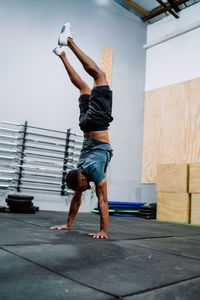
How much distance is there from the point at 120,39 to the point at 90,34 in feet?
2.80

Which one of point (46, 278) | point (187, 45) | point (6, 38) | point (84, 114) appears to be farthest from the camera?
point (187, 45)

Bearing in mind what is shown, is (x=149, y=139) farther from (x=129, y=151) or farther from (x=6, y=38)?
(x=6, y=38)

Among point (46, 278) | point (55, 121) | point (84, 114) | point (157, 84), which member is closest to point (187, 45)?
point (157, 84)

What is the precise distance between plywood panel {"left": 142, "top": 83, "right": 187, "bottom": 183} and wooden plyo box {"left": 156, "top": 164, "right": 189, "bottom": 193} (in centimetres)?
76

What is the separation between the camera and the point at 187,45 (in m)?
6.41

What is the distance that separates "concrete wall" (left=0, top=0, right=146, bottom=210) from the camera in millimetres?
5574

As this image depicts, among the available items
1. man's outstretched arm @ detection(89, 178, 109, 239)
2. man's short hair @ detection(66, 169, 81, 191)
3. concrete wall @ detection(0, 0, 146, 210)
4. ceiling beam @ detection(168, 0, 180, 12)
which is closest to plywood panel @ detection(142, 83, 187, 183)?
concrete wall @ detection(0, 0, 146, 210)

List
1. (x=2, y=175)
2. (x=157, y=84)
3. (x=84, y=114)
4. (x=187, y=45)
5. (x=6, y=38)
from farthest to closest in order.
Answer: (x=157, y=84)
(x=187, y=45)
(x=6, y=38)
(x=2, y=175)
(x=84, y=114)

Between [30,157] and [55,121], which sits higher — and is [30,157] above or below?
below

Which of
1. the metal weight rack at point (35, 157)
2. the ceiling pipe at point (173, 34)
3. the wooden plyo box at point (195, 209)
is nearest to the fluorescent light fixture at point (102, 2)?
the ceiling pipe at point (173, 34)

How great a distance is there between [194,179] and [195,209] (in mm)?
514

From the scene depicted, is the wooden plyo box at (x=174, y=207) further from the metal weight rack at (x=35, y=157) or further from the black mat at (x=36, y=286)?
the black mat at (x=36, y=286)

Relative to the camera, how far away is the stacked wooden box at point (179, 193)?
16.2ft

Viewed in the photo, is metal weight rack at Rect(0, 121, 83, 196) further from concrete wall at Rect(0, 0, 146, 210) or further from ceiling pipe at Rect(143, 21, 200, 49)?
ceiling pipe at Rect(143, 21, 200, 49)
